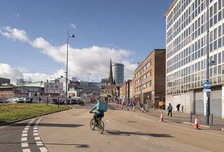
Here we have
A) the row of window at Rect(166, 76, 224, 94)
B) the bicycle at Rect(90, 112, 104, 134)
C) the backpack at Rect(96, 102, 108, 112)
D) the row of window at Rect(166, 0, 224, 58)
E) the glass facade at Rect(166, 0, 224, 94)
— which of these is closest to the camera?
the bicycle at Rect(90, 112, 104, 134)

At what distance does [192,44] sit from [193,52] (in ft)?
3.92

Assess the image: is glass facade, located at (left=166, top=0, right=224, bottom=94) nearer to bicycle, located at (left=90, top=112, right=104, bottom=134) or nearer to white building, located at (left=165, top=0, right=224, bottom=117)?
white building, located at (left=165, top=0, right=224, bottom=117)

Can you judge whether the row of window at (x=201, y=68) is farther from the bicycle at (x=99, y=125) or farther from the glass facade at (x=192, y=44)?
the bicycle at (x=99, y=125)

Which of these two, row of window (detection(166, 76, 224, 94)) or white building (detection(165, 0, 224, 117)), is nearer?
row of window (detection(166, 76, 224, 94))

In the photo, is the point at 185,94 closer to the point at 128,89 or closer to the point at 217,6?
the point at 217,6

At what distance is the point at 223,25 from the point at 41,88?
520 ft

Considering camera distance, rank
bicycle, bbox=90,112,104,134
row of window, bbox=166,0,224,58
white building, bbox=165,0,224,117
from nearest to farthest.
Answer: bicycle, bbox=90,112,104,134 < white building, bbox=165,0,224,117 < row of window, bbox=166,0,224,58

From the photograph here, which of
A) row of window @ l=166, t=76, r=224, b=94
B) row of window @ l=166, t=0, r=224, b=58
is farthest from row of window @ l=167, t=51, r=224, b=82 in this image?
row of window @ l=166, t=0, r=224, b=58

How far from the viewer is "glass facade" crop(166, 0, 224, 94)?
4178cm

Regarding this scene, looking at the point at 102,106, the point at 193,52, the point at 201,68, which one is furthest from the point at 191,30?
the point at 102,106

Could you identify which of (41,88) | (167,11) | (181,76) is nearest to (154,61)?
(167,11)

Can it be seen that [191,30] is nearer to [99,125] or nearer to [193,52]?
[193,52]

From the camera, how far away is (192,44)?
53094mm

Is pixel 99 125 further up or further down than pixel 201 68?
further down
